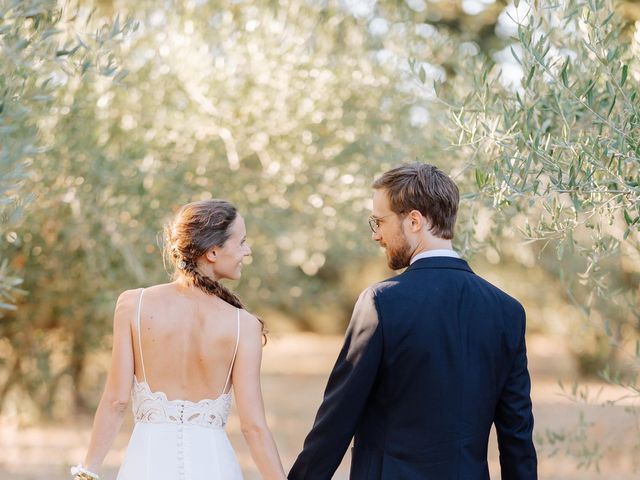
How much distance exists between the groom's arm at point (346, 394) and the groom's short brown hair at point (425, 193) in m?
0.34

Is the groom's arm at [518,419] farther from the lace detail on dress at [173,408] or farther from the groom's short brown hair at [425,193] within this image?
the lace detail on dress at [173,408]

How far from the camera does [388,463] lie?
332 cm

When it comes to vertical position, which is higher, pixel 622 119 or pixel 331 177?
pixel 331 177

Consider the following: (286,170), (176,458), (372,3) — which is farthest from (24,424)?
(176,458)

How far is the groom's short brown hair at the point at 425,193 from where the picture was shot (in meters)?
3.34

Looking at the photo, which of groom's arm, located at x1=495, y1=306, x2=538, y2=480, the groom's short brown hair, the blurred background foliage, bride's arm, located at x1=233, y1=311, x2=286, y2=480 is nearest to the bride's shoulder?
bride's arm, located at x1=233, y1=311, x2=286, y2=480

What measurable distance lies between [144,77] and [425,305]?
5552 mm

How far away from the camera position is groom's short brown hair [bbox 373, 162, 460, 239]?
10.9 ft

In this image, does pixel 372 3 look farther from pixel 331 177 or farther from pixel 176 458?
pixel 176 458

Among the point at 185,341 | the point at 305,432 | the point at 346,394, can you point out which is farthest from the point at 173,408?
the point at 305,432

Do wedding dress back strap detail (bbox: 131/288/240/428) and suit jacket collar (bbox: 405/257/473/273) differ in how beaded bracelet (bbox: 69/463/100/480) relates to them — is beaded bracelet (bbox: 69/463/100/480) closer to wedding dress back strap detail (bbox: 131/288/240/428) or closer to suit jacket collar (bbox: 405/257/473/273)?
Answer: wedding dress back strap detail (bbox: 131/288/240/428)

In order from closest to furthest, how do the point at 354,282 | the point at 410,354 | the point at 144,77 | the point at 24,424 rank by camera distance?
1. the point at 410,354
2. the point at 144,77
3. the point at 24,424
4. the point at 354,282

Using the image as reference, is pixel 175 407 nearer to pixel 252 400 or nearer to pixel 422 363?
pixel 252 400

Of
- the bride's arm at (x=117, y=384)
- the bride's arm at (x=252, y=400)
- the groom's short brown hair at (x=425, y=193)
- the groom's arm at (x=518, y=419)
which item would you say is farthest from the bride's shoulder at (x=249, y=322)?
the groom's arm at (x=518, y=419)
